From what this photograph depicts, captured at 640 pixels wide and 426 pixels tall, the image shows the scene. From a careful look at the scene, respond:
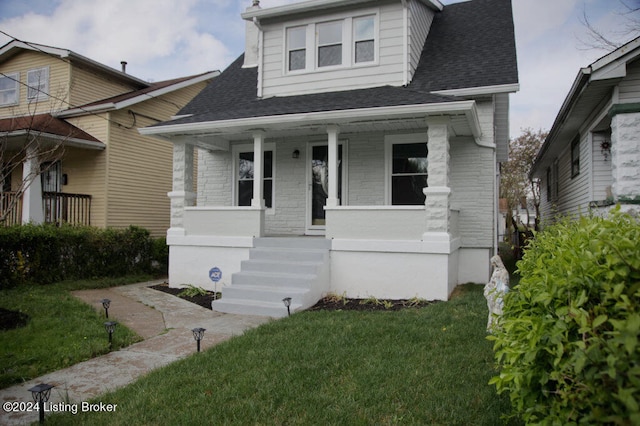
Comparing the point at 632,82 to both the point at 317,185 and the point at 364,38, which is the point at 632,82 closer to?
the point at 364,38

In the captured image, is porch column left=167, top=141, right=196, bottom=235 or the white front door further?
the white front door

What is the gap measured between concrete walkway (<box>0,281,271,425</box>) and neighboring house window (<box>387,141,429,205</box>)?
14.0 ft

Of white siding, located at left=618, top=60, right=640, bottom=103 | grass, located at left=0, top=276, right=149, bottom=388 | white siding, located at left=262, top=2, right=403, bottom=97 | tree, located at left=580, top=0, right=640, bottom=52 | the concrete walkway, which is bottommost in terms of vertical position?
the concrete walkway

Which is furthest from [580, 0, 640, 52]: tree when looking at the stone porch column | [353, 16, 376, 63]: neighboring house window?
[353, 16, 376, 63]: neighboring house window

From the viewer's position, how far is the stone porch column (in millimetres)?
6801

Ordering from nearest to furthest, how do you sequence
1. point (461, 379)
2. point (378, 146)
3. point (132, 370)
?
1. point (461, 379)
2. point (132, 370)
3. point (378, 146)

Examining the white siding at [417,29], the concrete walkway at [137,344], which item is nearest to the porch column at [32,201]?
the concrete walkway at [137,344]

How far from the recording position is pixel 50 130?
11.6 metres

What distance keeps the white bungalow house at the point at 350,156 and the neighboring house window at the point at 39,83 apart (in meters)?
5.50

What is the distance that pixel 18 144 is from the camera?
40.3 feet

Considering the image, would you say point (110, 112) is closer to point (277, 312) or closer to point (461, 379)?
point (277, 312)

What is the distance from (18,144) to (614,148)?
14.0 m

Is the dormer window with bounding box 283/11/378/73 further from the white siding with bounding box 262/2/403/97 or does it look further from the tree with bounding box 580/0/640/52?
the tree with bounding box 580/0/640/52

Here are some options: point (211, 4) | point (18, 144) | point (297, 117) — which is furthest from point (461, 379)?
point (18, 144)
